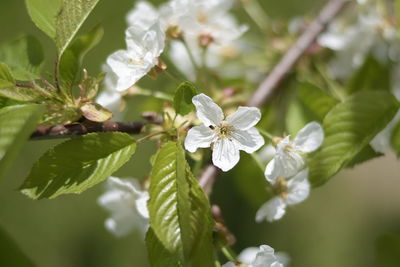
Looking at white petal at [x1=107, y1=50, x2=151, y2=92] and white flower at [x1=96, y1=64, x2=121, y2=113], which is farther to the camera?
white flower at [x1=96, y1=64, x2=121, y2=113]

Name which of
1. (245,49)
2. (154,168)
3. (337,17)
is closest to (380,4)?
(337,17)

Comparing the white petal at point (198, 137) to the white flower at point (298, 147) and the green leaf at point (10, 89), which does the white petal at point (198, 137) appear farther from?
the green leaf at point (10, 89)

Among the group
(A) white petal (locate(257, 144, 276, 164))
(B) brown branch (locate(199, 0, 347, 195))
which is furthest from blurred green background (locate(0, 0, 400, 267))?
(B) brown branch (locate(199, 0, 347, 195))

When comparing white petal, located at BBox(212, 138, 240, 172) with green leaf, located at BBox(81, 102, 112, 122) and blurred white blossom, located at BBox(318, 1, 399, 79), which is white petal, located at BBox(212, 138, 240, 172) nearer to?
green leaf, located at BBox(81, 102, 112, 122)

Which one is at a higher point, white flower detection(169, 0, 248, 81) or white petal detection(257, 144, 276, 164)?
white flower detection(169, 0, 248, 81)

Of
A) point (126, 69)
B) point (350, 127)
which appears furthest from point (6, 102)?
point (350, 127)

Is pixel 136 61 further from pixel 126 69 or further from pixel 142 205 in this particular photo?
pixel 142 205

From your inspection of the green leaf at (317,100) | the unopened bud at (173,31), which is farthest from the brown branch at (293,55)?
the unopened bud at (173,31)
